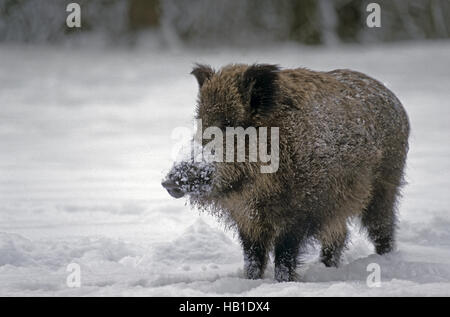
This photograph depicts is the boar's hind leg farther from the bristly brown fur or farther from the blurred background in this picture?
the blurred background

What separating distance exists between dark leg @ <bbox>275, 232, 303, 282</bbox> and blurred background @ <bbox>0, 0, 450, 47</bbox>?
302 inches

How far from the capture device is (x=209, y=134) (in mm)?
4633

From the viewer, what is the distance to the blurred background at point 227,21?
1172 centimetres

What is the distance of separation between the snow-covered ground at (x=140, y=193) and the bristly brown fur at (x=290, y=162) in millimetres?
354

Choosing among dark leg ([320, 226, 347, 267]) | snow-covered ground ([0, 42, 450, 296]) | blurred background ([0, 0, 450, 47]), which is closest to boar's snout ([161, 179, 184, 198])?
snow-covered ground ([0, 42, 450, 296])

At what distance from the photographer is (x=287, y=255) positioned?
4.80 meters

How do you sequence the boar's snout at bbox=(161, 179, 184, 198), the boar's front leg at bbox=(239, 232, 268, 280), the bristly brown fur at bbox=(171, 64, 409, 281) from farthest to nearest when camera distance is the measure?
1. the boar's front leg at bbox=(239, 232, 268, 280)
2. the bristly brown fur at bbox=(171, 64, 409, 281)
3. the boar's snout at bbox=(161, 179, 184, 198)

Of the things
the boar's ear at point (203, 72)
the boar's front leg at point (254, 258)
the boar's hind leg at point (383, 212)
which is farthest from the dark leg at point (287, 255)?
the boar's ear at point (203, 72)

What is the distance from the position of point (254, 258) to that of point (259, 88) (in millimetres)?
1308

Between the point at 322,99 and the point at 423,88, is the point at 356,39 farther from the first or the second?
the point at 322,99

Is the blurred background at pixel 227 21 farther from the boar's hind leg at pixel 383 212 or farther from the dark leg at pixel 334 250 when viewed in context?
the dark leg at pixel 334 250

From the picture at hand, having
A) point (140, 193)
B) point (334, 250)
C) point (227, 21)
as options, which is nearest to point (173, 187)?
point (334, 250)

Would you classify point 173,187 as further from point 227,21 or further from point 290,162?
point 227,21

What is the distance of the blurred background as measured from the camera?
11.7m
